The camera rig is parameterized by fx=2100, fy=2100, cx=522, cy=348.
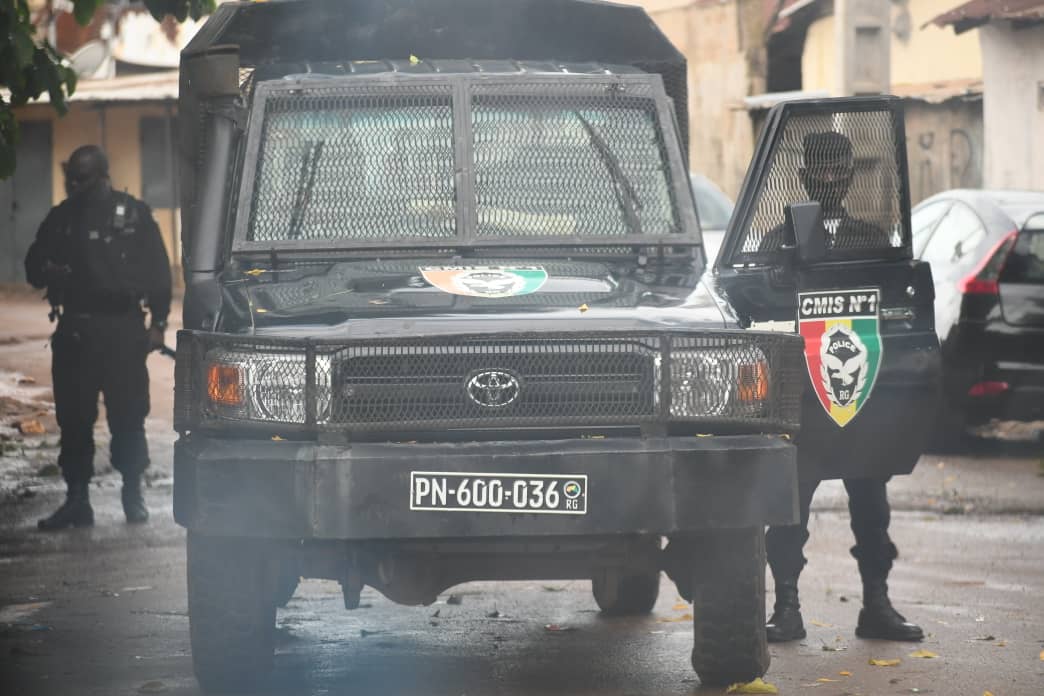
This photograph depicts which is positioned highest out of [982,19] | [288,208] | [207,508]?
[982,19]

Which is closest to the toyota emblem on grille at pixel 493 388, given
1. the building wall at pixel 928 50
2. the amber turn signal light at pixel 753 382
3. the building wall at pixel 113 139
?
the amber turn signal light at pixel 753 382

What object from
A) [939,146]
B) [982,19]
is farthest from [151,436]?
[939,146]

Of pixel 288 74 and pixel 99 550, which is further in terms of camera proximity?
pixel 99 550

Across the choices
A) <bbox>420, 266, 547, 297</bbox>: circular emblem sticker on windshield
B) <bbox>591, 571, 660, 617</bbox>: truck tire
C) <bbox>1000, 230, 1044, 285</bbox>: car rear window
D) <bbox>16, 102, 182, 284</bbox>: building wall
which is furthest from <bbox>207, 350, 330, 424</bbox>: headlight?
<bbox>16, 102, 182, 284</bbox>: building wall

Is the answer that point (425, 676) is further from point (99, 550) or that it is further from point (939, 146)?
point (939, 146)

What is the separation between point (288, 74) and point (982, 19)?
1383cm

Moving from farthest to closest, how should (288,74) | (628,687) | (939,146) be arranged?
1. (939,146)
2. (288,74)
3. (628,687)

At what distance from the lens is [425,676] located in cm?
696

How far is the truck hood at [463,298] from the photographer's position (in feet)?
20.2

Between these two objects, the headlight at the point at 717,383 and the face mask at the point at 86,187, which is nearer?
the headlight at the point at 717,383

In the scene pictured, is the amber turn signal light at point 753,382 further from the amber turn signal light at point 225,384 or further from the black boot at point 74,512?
the black boot at point 74,512

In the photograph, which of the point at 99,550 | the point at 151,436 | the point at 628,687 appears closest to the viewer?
the point at 628,687

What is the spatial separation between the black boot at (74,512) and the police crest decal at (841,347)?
186 inches

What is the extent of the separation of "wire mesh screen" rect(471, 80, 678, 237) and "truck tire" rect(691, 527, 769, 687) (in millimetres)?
1258
